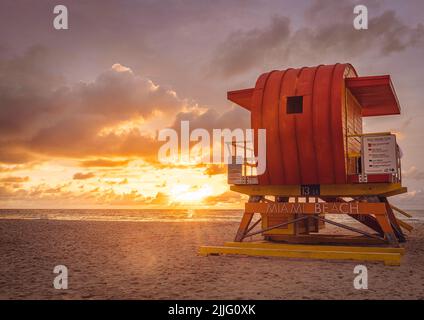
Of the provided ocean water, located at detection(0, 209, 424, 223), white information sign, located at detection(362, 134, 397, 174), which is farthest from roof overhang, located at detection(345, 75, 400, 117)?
ocean water, located at detection(0, 209, 424, 223)

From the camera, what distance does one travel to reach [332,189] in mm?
13039

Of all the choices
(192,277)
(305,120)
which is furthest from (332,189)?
(192,277)

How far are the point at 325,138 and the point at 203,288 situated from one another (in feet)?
20.3

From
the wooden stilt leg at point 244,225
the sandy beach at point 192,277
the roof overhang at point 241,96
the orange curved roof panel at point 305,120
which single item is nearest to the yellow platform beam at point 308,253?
the sandy beach at point 192,277

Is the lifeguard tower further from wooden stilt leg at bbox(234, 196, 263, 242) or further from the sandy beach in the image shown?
the sandy beach

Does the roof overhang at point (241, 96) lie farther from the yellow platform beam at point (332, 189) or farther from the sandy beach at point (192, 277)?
the sandy beach at point (192, 277)

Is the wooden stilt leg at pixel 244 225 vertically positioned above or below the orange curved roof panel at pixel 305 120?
below

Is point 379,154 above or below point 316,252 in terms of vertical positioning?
above

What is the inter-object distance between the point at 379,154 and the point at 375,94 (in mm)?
4142

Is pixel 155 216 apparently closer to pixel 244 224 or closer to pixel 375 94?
pixel 244 224

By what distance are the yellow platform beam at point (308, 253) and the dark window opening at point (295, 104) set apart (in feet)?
13.9

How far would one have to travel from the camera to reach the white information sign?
11953 mm

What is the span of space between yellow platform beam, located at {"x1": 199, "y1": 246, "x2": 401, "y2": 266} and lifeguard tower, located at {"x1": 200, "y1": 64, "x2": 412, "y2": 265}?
3cm

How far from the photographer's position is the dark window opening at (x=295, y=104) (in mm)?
12871
